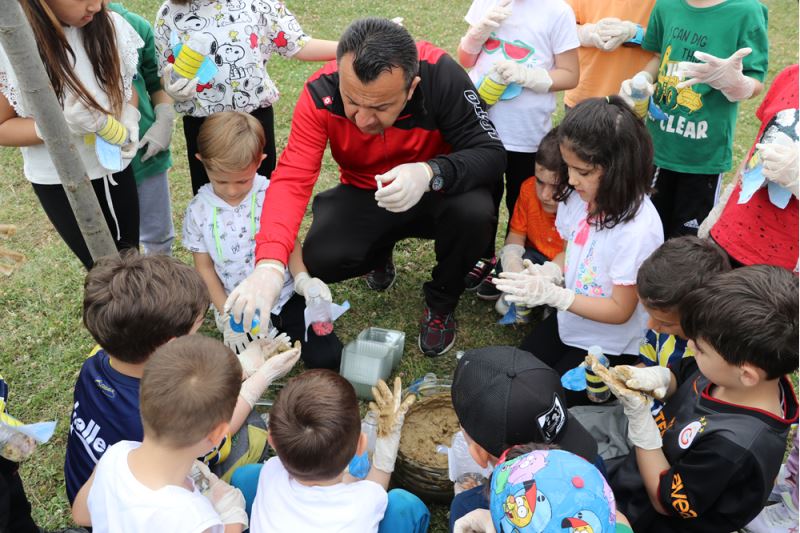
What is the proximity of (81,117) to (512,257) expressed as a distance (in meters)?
2.16

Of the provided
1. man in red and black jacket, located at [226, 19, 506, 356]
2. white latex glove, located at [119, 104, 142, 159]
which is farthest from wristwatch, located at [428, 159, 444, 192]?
white latex glove, located at [119, 104, 142, 159]

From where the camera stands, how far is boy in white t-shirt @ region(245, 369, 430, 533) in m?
1.92

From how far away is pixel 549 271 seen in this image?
3.21m

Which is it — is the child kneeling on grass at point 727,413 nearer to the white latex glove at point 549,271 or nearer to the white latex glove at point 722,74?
the white latex glove at point 549,271

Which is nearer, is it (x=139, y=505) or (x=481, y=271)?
(x=139, y=505)

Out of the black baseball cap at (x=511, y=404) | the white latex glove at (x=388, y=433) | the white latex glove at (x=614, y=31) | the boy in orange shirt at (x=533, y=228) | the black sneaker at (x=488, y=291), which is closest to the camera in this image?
the black baseball cap at (x=511, y=404)

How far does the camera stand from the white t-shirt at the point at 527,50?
11.3ft

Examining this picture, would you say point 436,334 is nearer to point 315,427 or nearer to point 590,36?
point 315,427

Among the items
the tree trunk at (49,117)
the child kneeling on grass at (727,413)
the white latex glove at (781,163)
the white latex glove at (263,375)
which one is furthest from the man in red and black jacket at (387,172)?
the child kneeling on grass at (727,413)

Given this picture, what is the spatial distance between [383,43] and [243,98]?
1.01m

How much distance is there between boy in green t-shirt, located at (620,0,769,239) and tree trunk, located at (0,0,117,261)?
2642mm

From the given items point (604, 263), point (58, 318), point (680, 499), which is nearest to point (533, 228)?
point (604, 263)

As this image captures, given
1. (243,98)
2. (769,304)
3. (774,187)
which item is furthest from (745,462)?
(243,98)

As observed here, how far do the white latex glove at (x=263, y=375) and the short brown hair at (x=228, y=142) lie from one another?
1.00 m
